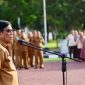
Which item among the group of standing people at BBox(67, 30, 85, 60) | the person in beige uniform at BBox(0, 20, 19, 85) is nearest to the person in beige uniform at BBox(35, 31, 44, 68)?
the group of standing people at BBox(67, 30, 85, 60)

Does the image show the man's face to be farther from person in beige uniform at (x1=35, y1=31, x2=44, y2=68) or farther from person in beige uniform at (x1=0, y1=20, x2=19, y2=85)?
person in beige uniform at (x1=35, y1=31, x2=44, y2=68)

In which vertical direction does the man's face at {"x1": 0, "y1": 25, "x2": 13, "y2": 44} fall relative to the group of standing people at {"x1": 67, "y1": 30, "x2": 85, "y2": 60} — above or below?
above

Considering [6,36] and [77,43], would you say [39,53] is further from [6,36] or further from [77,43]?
[6,36]

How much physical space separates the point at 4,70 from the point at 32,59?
57.0ft

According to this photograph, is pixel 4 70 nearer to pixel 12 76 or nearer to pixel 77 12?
pixel 12 76

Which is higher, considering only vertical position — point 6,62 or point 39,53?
point 6,62

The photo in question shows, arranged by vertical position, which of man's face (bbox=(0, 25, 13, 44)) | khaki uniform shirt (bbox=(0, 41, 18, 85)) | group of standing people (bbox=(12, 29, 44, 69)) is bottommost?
group of standing people (bbox=(12, 29, 44, 69))

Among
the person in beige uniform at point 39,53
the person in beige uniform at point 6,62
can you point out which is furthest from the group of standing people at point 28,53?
the person in beige uniform at point 6,62

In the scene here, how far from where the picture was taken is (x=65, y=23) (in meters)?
53.9

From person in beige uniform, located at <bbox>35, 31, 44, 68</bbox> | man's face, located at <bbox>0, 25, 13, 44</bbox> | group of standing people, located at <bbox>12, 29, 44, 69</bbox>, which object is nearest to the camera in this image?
man's face, located at <bbox>0, 25, 13, 44</bbox>

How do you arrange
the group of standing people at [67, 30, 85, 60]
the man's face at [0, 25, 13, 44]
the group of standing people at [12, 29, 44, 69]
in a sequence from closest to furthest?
the man's face at [0, 25, 13, 44] → the group of standing people at [12, 29, 44, 69] → the group of standing people at [67, 30, 85, 60]

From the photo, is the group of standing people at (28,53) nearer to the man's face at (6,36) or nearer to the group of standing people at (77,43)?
the group of standing people at (77,43)

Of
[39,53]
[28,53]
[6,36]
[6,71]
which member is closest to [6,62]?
[6,71]

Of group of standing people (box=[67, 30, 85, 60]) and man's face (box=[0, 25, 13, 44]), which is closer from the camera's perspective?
man's face (box=[0, 25, 13, 44])
